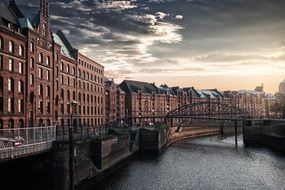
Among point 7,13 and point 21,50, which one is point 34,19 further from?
point 21,50

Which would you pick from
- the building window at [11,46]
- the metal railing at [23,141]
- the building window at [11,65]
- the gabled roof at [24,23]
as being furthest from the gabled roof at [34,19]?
the metal railing at [23,141]

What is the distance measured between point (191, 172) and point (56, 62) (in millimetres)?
33335

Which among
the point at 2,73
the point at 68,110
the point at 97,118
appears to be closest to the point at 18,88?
the point at 2,73

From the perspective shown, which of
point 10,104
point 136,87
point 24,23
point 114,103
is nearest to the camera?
point 10,104

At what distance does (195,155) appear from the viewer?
71.1m

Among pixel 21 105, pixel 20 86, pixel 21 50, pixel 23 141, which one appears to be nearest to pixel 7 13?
pixel 21 50

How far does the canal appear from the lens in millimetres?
42875

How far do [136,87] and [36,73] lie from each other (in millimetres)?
86851

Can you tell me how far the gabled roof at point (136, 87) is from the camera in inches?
5534

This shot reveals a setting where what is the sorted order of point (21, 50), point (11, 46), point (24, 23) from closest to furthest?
point (11, 46)
point (21, 50)
point (24, 23)

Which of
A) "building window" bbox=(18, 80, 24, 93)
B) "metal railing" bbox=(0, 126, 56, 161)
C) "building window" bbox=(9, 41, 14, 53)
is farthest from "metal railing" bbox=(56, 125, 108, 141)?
"building window" bbox=(9, 41, 14, 53)

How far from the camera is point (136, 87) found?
5758 inches

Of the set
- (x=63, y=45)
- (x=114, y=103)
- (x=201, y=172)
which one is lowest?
(x=201, y=172)

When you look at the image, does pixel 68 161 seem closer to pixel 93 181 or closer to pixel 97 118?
pixel 93 181
